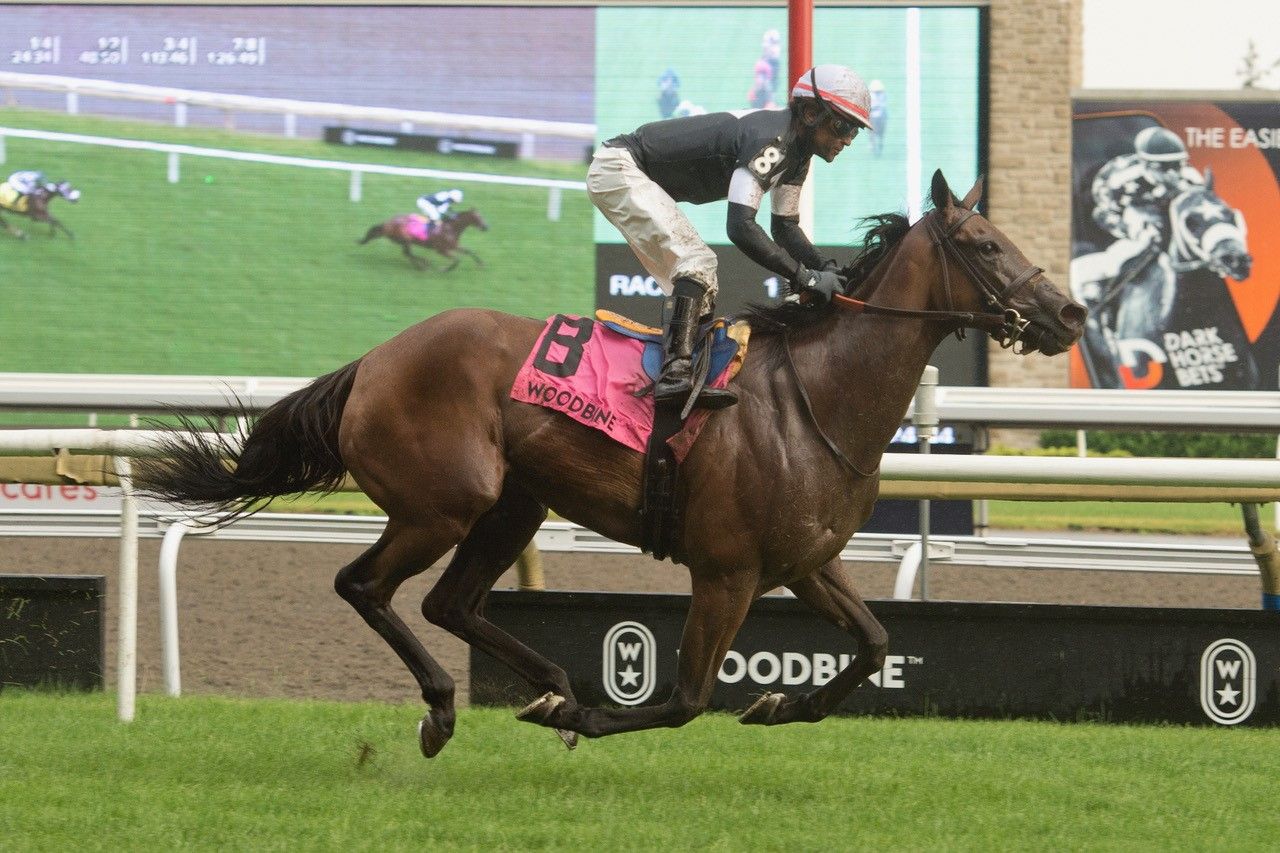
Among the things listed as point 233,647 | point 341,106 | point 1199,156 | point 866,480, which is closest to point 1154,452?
point 1199,156

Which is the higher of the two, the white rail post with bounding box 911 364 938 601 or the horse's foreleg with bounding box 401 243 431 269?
the horse's foreleg with bounding box 401 243 431 269

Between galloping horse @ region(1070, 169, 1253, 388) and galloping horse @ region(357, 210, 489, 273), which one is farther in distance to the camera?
galloping horse @ region(1070, 169, 1253, 388)

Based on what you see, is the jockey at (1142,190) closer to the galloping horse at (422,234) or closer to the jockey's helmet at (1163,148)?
the jockey's helmet at (1163,148)

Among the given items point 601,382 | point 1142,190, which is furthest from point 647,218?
point 1142,190

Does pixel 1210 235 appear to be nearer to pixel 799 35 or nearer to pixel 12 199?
pixel 799 35

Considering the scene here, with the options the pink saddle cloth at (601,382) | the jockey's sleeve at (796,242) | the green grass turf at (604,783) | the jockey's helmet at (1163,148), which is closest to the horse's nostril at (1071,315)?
the jockey's sleeve at (796,242)

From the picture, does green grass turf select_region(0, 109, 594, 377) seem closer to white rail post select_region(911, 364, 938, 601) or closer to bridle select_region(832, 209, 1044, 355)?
white rail post select_region(911, 364, 938, 601)

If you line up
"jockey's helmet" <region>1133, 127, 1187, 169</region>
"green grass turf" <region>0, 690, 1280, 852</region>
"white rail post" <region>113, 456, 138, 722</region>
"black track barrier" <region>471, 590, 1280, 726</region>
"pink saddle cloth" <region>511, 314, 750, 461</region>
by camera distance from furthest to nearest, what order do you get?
"jockey's helmet" <region>1133, 127, 1187, 169</region> < "black track barrier" <region>471, 590, 1280, 726</region> < "white rail post" <region>113, 456, 138, 722</region> < "pink saddle cloth" <region>511, 314, 750, 461</region> < "green grass turf" <region>0, 690, 1280, 852</region>

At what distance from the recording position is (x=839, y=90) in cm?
422

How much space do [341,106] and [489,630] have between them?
944 centimetres

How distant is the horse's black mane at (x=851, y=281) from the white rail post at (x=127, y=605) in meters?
1.88

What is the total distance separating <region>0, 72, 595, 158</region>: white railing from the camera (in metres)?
13.2

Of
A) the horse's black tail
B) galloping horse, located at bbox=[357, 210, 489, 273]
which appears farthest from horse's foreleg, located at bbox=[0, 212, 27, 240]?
the horse's black tail

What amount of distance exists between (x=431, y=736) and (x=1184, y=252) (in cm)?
1092
